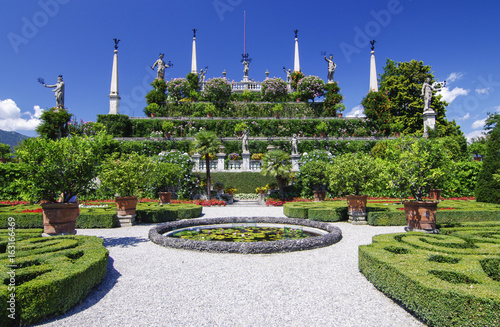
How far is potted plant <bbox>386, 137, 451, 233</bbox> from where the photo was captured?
29.8 feet

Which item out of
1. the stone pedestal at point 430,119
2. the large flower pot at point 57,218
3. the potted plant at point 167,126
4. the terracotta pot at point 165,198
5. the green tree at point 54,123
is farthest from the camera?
the potted plant at point 167,126

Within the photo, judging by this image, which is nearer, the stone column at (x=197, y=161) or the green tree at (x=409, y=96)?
the stone column at (x=197, y=161)

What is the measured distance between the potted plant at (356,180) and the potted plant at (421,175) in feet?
7.83

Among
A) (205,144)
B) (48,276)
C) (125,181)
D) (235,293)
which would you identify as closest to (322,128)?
(205,144)

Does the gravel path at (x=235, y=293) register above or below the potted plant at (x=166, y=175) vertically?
below

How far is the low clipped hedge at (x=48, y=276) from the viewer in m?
3.73

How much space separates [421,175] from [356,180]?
9.97ft

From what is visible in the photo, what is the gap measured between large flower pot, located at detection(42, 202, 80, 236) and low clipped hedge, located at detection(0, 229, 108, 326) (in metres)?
1.16

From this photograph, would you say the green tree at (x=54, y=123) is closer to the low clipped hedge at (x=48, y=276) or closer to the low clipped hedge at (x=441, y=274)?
the low clipped hedge at (x=48, y=276)

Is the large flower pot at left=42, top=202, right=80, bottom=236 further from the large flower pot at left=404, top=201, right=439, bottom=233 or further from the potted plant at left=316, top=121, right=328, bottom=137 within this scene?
the potted plant at left=316, top=121, right=328, bottom=137

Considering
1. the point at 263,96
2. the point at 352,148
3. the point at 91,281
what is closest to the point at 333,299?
the point at 91,281

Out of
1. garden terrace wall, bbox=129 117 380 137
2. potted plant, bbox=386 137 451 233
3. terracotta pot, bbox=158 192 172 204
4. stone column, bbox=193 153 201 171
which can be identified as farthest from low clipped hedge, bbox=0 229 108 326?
garden terrace wall, bbox=129 117 380 137

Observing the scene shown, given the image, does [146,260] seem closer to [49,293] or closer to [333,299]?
[49,293]

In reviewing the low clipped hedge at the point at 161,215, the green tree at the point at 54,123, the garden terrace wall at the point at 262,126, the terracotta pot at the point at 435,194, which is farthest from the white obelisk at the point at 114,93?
the terracotta pot at the point at 435,194
